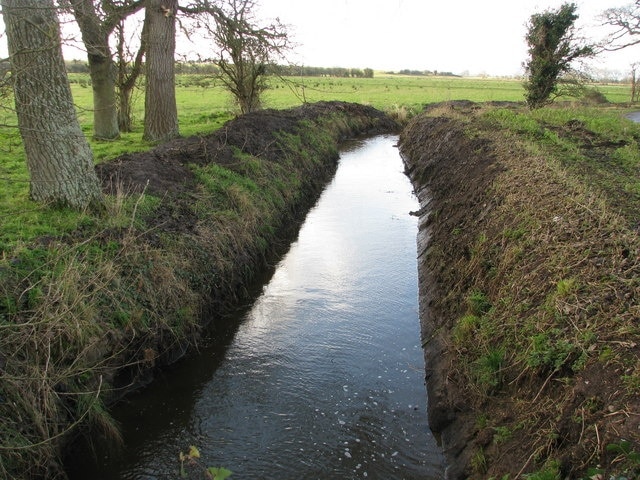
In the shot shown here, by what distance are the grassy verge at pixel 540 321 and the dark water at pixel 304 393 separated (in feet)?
1.92

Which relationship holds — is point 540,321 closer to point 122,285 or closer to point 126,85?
point 122,285

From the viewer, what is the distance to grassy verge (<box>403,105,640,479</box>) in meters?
4.10

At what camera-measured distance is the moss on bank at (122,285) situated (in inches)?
196

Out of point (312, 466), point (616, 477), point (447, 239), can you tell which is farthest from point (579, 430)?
point (447, 239)

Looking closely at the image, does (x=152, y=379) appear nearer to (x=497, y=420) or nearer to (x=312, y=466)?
(x=312, y=466)

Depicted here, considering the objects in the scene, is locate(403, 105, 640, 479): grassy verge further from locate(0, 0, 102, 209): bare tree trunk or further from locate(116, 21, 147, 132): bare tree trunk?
locate(116, 21, 147, 132): bare tree trunk

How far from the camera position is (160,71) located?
1509 centimetres

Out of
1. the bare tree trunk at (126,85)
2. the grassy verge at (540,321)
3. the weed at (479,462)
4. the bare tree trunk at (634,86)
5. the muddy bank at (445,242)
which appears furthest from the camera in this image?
the bare tree trunk at (634,86)

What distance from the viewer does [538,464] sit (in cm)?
418

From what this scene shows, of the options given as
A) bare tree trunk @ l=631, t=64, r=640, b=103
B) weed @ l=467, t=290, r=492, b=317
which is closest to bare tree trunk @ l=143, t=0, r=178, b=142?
weed @ l=467, t=290, r=492, b=317

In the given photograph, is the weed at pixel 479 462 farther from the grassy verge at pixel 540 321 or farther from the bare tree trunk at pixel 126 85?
the bare tree trunk at pixel 126 85

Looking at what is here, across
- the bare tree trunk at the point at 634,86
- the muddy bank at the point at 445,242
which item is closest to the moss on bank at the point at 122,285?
the muddy bank at the point at 445,242

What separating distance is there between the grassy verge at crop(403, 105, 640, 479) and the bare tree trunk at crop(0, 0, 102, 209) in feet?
21.3

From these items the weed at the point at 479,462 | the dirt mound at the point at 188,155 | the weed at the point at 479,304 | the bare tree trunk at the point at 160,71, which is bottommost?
the weed at the point at 479,462
